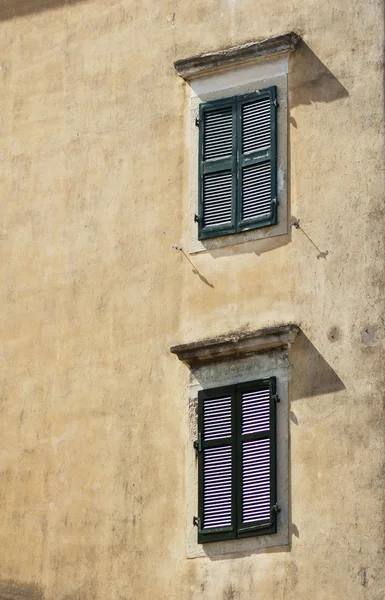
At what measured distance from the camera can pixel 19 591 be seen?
65.3 feet

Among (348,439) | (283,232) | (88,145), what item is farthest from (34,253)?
(348,439)

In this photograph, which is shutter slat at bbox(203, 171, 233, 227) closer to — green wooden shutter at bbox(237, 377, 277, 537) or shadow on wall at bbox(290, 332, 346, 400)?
shadow on wall at bbox(290, 332, 346, 400)

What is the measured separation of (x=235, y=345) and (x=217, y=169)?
6.30 feet

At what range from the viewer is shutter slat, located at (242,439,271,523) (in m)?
18.7

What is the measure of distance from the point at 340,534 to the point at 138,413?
104 inches

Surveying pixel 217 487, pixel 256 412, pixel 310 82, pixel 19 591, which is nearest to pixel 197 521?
pixel 217 487

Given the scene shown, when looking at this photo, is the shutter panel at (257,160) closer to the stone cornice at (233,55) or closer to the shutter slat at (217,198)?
the shutter slat at (217,198)

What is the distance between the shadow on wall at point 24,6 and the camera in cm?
2191

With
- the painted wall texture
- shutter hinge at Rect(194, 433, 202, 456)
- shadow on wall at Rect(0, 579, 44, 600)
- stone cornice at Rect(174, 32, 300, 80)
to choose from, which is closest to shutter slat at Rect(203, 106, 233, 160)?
the painted wall texture

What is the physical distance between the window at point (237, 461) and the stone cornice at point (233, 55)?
10.8 feet

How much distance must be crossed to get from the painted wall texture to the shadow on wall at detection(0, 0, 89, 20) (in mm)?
38

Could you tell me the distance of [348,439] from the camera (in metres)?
18.4

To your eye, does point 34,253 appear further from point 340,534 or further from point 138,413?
point 340,534

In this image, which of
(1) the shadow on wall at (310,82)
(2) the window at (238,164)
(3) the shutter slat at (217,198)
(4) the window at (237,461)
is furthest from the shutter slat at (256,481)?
(1) the shadow on wall at (310,82)
